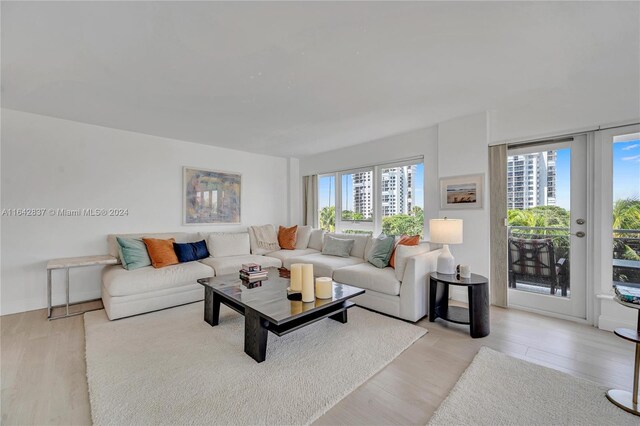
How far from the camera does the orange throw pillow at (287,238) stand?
4930mm

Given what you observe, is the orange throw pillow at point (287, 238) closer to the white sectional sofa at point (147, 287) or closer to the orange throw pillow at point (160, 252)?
the white sectional sofa at point (147, 287)

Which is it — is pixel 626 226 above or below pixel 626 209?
below

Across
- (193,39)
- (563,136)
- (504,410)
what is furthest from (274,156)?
(504,410)

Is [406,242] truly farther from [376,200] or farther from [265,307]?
[265,307]

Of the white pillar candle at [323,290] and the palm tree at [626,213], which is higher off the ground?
the palm tree at [626,213]

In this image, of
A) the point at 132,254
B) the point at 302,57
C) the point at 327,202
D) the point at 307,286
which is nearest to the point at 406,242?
the point at 307,286

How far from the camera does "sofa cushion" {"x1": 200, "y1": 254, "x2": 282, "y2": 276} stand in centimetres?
358

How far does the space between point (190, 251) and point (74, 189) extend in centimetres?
160

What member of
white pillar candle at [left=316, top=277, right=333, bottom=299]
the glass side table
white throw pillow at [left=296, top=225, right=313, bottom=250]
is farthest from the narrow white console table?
the glass side table

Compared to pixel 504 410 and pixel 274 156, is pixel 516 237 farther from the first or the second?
pixel 274 156

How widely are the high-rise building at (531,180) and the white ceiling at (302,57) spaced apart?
706 mm

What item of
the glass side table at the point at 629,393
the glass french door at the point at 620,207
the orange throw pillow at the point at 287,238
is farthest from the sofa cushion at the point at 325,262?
the glass french door at the point at 620,207

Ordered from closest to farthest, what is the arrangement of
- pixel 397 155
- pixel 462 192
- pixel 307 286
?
pixel 307 286
pixel 462 192
pixel 397 155

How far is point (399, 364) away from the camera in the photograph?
6.69 ft
